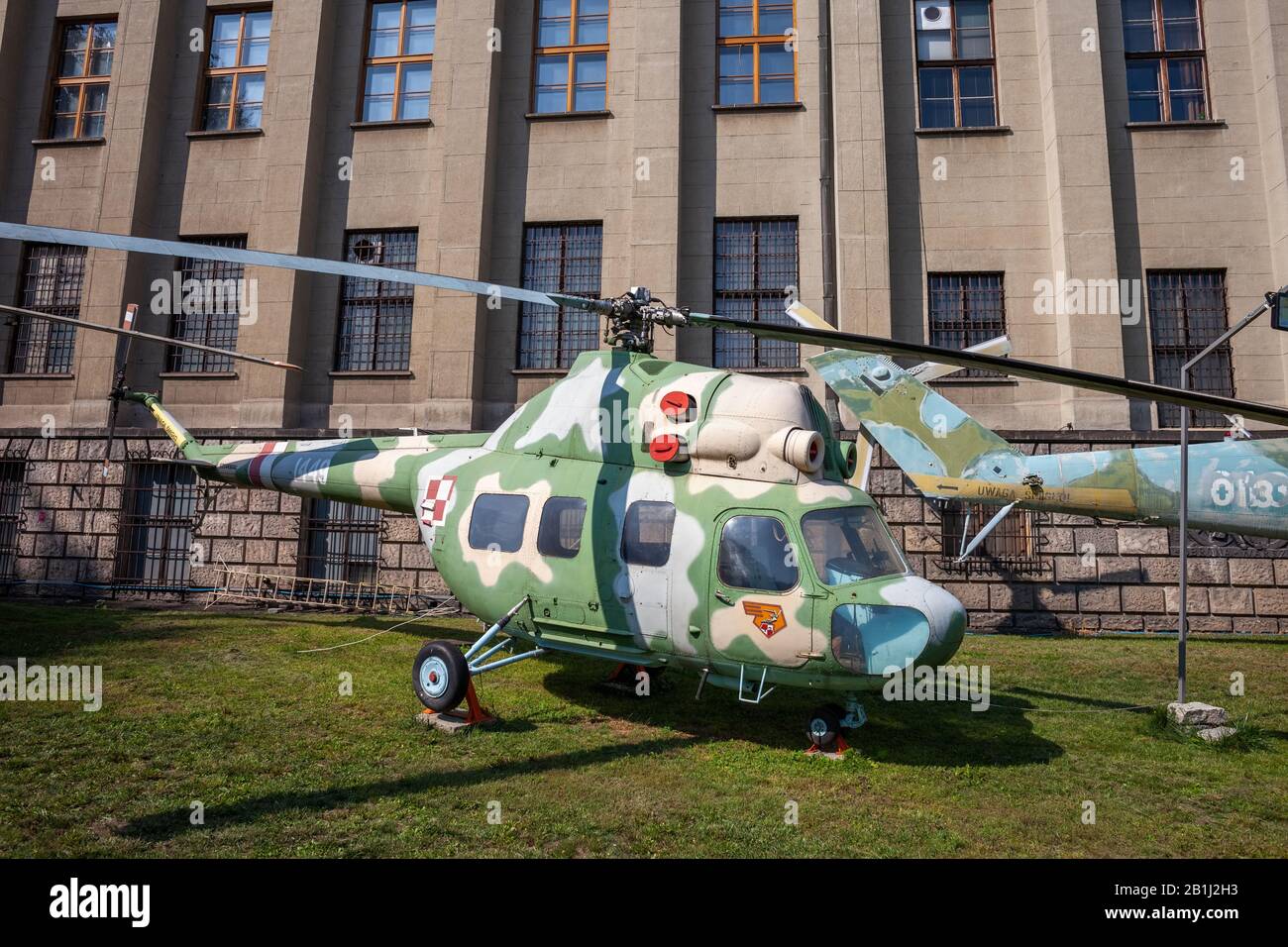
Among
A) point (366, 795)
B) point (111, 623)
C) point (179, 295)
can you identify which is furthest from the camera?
point (179, 295)

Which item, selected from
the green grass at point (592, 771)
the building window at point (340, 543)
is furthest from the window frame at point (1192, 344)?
the building window at point (340, 543)

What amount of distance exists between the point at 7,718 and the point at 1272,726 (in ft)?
45.3

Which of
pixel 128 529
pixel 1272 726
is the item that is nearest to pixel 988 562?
pixel 1272 726

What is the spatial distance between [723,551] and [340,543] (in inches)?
524

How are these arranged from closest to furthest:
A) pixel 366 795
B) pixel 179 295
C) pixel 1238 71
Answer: pixel 366 795 < pixel 1238 71 < pixel 179 295

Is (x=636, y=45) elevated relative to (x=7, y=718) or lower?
elevated

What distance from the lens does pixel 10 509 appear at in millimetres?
18797

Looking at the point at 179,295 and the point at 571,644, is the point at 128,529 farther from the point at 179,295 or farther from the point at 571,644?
the point at 571,644

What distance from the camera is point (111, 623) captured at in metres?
12.9

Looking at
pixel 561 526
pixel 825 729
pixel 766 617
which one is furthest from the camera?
pixel 561 526

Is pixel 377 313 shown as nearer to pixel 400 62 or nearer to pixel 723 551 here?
pixel 400 62

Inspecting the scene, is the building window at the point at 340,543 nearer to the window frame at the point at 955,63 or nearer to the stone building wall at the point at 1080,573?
the stone building wall at the point at 1080,573

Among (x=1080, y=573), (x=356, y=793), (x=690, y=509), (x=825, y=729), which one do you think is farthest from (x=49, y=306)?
(x=1080, y=573)

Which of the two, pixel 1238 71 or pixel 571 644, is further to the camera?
pixel 1238 71
